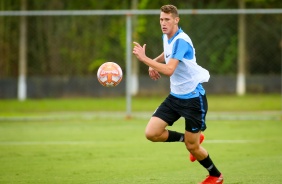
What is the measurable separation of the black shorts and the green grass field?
783mm

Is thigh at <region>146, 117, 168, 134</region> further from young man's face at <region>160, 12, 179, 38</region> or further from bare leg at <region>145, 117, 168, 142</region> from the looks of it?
young man's face at <region>160, 12, 179, 38</region>

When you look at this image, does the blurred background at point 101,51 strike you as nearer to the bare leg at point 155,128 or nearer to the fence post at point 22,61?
the fence post at point 22,61

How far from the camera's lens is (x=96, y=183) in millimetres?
8469

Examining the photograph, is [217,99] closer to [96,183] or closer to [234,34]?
[234,34]

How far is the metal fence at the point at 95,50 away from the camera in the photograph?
22.2 m

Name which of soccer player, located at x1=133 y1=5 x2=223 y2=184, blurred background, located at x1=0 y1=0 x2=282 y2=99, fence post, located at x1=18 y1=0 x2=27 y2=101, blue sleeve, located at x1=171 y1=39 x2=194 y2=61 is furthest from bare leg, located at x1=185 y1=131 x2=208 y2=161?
fence post, located at x1=18 y1=0 x2=27 y2=101

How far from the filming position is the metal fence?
2225 centimetres

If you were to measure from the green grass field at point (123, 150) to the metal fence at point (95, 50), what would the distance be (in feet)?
6.41

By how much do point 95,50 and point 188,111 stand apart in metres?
14.7

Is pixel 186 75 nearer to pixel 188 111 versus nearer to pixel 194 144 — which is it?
pixel 188 111

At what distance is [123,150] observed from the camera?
471 inches

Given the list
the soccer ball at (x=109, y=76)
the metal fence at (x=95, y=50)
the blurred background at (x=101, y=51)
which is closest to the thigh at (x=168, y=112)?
the soccer ball at (x=109, y=76)

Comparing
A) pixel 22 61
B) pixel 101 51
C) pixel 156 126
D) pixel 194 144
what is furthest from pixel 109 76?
pixel 22 61

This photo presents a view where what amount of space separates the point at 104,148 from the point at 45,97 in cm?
1198
